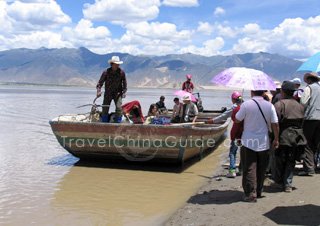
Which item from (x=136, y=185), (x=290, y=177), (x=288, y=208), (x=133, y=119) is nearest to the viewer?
(x=288, y=208)

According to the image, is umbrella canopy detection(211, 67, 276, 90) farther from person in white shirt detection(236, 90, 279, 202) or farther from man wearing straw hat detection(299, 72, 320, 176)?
man wearing straw hat detection(299, 72, 320, 176)

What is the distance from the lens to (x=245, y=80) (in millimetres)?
6578

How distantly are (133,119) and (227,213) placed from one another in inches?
195

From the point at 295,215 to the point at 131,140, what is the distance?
14.2 ft

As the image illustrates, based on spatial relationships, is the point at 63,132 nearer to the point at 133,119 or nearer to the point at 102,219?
the point at 133,119

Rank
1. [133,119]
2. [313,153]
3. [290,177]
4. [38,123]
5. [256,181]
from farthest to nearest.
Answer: [38,123], [133,119], [313,153], [290,177], [256,181]

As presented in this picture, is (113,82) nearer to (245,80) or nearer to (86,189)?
(86,189)

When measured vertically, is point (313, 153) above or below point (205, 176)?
above

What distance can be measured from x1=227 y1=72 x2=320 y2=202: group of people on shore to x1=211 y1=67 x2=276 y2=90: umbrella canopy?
134mm

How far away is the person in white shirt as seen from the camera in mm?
6105

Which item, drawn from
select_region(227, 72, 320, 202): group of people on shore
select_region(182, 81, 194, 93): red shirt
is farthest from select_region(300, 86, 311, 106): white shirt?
select_region(182, 81, 194, 93): red shirt

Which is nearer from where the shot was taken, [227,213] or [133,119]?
[227,213]

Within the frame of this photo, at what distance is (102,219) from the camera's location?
21.4 ft

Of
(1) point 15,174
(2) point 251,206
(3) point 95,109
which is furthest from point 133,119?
(2) point 251,206
